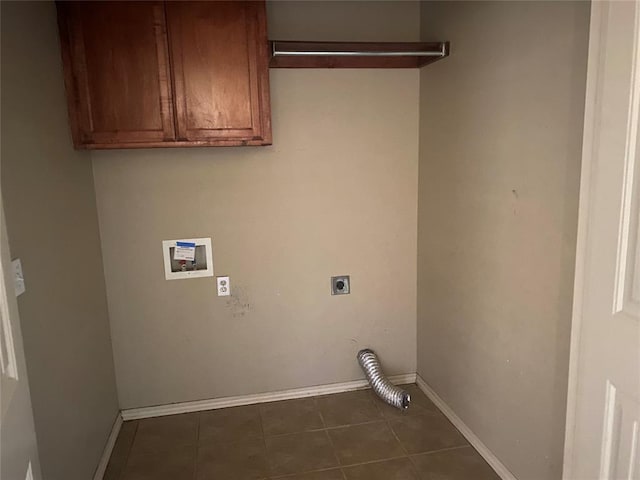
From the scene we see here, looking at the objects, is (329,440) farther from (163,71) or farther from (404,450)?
(163,71)

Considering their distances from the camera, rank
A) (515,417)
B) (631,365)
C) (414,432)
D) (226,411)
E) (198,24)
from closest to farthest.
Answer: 1. (631,365)
2. (515,417)
3. (198,24)
4. (414,432)
5. (226,411)

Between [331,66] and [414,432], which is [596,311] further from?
[331,66]

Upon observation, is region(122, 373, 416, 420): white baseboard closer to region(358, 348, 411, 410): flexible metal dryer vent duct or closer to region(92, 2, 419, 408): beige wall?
region(92, 2, 419, 408): beige wall

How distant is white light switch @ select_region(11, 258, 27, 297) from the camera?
4.84 ft

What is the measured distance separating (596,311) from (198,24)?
2003 millimetres

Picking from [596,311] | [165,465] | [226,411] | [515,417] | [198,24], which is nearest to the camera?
[596,311]

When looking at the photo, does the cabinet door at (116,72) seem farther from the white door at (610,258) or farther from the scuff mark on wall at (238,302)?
the white door at (610,258)

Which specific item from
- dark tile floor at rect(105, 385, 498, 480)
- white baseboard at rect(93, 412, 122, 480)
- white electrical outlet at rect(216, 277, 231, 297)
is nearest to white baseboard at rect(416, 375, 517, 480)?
dark tile floor at rect(105, 385, 498, 480)

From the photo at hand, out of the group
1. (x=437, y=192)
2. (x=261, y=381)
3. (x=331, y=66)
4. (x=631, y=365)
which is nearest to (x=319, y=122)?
(x=331, y=66)

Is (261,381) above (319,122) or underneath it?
underneath

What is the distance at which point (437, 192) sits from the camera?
262 centimetres

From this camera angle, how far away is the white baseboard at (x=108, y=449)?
88.1 inches

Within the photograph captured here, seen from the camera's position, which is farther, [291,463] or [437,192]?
[437,192]

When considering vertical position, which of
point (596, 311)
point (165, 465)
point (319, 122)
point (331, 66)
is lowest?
point (165, 465)
